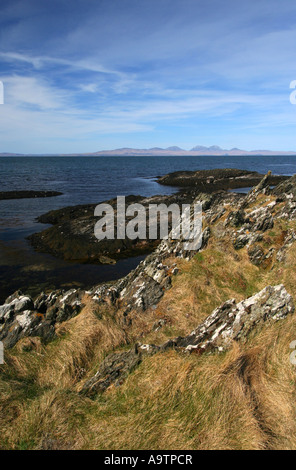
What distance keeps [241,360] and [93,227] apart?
84.4ft

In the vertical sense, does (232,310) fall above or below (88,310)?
above

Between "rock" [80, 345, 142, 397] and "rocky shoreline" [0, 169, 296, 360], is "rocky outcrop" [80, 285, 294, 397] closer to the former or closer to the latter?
"rock" [80, 345, 142, 397]

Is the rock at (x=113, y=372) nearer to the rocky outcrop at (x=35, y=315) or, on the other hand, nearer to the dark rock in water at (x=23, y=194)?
the rocky outcrop at (x=35, y=315)

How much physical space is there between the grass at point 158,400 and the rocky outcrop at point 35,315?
0.66 meters

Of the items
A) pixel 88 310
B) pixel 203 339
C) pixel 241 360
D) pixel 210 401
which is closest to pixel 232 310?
pixel 203 339

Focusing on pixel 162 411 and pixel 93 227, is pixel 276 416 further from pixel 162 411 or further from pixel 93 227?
pixel 93 227

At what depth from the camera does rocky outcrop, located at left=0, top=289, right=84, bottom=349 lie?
9.61 metres

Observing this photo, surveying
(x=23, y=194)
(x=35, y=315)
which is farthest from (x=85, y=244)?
(x=23, y=194)

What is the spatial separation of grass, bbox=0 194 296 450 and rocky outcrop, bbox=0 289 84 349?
0.66 meters

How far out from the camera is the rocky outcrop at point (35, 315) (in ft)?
31.5

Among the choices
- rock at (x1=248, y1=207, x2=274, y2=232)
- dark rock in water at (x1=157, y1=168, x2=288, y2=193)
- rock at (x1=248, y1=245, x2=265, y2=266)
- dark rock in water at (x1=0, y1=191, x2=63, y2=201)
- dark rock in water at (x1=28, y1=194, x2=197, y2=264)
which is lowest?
dark rock in water at (x1=28, y1=194, x2=197, y2=264)

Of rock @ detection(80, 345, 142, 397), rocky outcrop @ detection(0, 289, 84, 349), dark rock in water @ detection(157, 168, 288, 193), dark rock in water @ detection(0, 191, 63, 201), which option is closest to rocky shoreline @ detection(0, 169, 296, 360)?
rocky outcrop @ detection(0, 289, 84, 349)

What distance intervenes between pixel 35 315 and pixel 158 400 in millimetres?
6339
